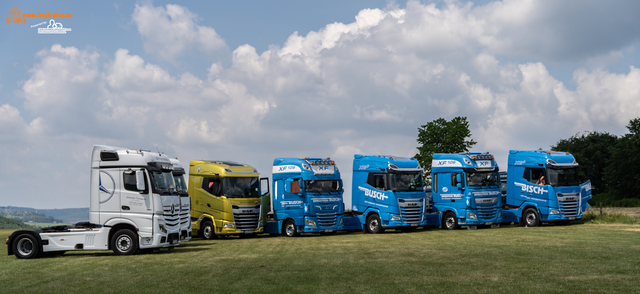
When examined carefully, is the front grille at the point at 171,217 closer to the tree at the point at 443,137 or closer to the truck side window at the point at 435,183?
the truck side window at the point at 435,183

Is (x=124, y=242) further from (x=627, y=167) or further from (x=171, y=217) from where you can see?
(x=627, y=167)

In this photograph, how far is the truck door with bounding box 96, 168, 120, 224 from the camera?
16500 millimetres

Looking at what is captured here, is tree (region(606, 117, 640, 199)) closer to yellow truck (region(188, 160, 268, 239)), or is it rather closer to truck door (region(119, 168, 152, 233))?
yellow truck (region(188, 160, 268, 239))

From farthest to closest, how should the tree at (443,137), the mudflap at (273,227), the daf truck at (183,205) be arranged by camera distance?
the tree at (443,137)
the mudflap at (273,227)
the daf truck at (183,205)

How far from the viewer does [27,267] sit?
1409 cm

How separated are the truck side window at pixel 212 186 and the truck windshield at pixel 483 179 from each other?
440 inches

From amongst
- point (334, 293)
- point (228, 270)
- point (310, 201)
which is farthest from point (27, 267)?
point (310, 201)

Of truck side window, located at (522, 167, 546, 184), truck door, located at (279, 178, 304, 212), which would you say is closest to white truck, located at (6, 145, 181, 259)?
truck door, located at (279, 178, 304, 212)

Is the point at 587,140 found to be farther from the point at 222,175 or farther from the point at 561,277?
the point at 561,277

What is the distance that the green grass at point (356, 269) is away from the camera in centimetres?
995

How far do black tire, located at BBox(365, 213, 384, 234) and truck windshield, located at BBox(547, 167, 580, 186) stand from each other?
8.24 meters

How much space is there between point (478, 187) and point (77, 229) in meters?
16.8

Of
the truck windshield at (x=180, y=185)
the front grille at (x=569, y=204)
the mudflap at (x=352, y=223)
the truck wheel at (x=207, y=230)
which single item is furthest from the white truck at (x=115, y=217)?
Result: the front grille at (x=569, y=204)

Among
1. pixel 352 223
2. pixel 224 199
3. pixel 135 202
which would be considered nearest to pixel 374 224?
pixel 352 223
